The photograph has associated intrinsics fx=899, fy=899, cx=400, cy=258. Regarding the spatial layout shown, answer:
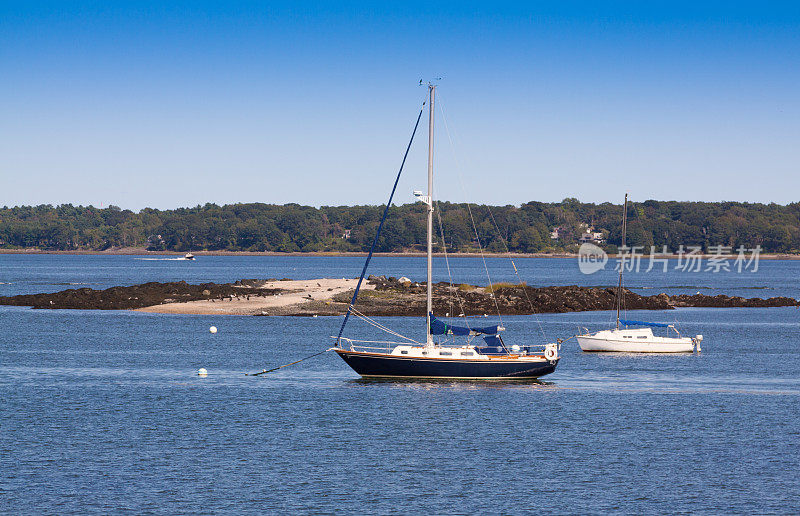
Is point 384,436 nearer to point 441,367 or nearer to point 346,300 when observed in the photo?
point 441,367

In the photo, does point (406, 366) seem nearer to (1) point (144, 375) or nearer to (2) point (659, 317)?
(1) point (144, 375)

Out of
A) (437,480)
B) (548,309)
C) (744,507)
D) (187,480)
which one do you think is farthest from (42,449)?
(548,309)

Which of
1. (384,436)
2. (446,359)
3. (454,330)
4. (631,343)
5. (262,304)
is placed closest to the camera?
(384,436)

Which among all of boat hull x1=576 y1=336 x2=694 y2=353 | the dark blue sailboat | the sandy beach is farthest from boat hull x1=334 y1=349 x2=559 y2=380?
the sandy beach

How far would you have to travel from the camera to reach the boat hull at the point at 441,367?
49.7 meters

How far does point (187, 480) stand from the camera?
31.3 meters

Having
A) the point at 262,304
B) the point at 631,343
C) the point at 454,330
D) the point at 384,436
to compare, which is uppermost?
the point at 454,330

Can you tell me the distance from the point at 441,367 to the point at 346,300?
191ft

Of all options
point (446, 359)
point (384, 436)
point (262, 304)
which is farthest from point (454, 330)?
point (262, 304)

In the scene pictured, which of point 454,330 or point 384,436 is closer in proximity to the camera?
point 384,436

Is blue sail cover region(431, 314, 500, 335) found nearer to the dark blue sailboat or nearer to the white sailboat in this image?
the dark blue sailboat

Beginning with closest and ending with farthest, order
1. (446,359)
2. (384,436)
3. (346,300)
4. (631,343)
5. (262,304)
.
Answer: (384,436)
(446,359)
(631,343)
(262,304)
(346,300)

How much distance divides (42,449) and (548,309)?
79231 millimetres

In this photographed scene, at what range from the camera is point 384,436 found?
38719mm
